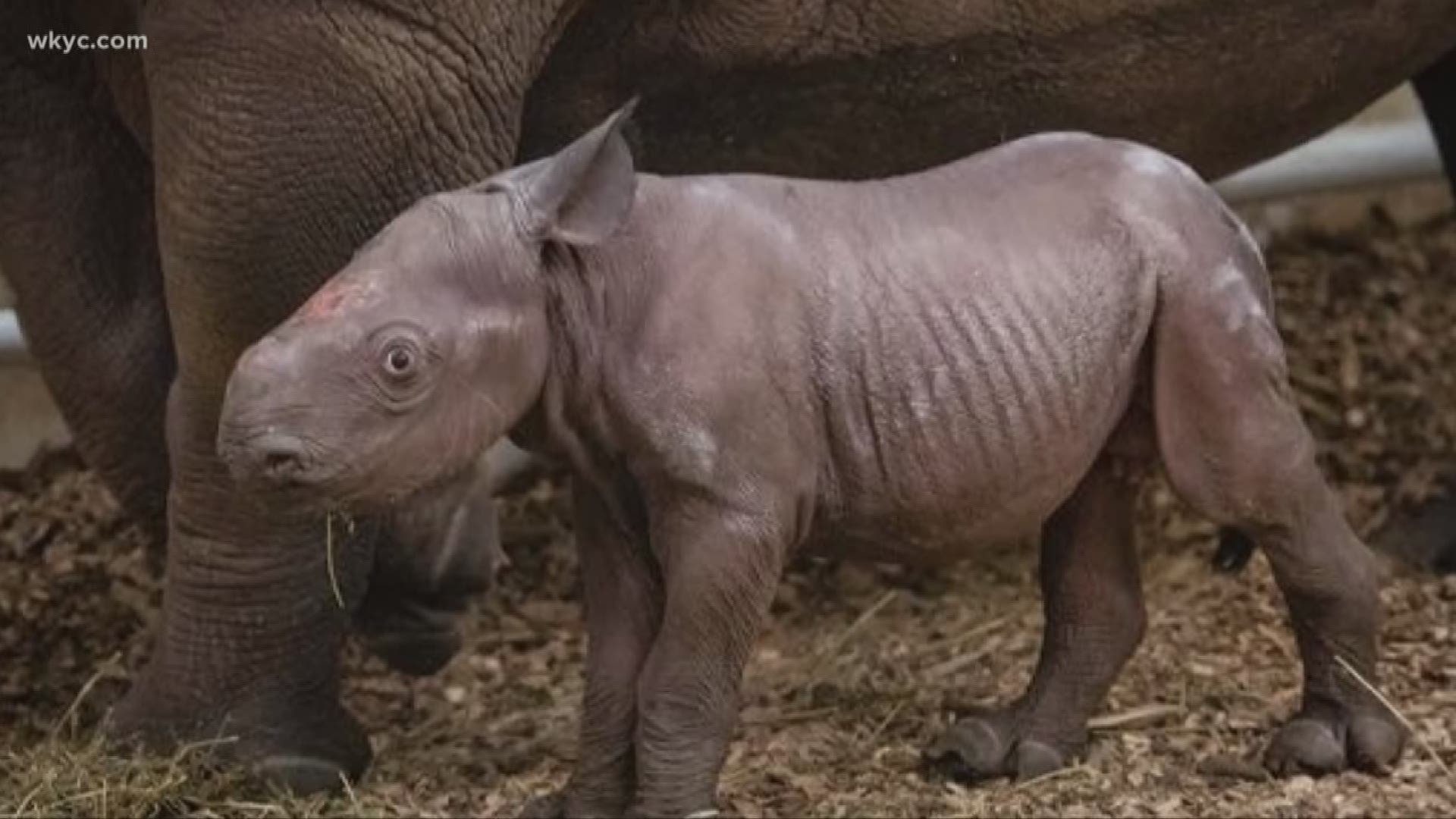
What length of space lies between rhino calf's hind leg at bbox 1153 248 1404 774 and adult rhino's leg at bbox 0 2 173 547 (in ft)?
4.38

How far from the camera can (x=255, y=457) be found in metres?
2.72

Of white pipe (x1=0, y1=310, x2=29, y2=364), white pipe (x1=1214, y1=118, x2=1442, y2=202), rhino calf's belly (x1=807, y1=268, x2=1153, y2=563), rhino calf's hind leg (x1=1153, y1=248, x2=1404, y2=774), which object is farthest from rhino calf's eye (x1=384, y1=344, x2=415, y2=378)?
white pipe (x1=1214, y1=118, x2=1442, y2=202)

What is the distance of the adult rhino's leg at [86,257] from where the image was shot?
3717mm

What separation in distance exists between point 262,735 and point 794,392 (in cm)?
88

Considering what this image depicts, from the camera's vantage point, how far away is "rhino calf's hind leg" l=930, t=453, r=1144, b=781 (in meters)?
3.31

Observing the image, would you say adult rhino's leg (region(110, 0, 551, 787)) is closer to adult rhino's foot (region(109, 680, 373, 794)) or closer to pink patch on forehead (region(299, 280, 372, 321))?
adult rhino's foot (region(109, 680, 373, 794))

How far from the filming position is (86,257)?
377cm

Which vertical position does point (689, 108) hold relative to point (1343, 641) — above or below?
above

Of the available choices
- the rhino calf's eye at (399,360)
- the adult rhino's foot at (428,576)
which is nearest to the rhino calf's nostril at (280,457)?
the rhino calf's eye at (399,360)

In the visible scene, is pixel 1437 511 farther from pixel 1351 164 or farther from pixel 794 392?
pixel 794 392

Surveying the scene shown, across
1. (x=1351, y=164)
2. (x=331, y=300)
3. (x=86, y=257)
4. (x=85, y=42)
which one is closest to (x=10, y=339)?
(x=86, y=257)

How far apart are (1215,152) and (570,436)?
51.3 inches

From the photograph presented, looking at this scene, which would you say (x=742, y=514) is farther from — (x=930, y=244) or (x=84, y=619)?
(x=84, y=619)

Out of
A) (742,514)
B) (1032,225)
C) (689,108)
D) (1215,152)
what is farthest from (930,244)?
(1215,152)
